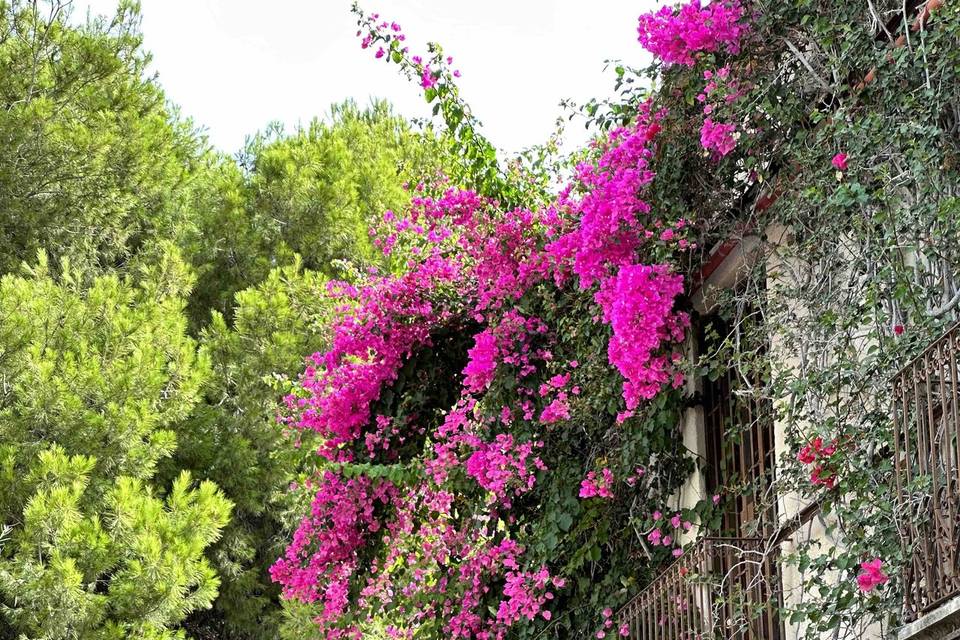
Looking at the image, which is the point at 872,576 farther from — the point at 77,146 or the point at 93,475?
the point at 77,146

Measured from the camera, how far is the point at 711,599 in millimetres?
6895

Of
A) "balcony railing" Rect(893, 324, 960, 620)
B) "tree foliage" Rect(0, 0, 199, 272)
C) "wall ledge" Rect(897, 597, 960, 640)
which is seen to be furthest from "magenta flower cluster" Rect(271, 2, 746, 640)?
"tree foliage" Rect(0, 0, 199, 272)

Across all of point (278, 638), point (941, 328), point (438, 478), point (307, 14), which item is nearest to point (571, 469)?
point (438, 478)

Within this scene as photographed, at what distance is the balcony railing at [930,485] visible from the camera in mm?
4426

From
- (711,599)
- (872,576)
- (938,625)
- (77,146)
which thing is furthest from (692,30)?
(77,146)

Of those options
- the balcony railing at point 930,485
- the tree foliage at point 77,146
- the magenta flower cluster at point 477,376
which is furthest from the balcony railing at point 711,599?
the tree foliage at point 77,146

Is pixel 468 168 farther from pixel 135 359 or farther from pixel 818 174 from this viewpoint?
pixel 135 359

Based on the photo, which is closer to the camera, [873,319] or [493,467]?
[873,319]

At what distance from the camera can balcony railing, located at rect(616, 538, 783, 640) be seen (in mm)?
6398

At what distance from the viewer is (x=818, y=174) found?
6.18 meters

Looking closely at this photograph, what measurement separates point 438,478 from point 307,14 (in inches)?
432

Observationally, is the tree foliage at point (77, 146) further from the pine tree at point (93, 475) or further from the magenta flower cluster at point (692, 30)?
the magenta flower cluster at point (692, 30)

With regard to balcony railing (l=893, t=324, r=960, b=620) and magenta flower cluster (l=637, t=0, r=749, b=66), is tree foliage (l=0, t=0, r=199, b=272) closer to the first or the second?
magenta flower cluster (l=637, t=0, r=749, b=66)

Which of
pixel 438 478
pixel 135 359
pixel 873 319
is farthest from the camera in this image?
pixel 135 359
